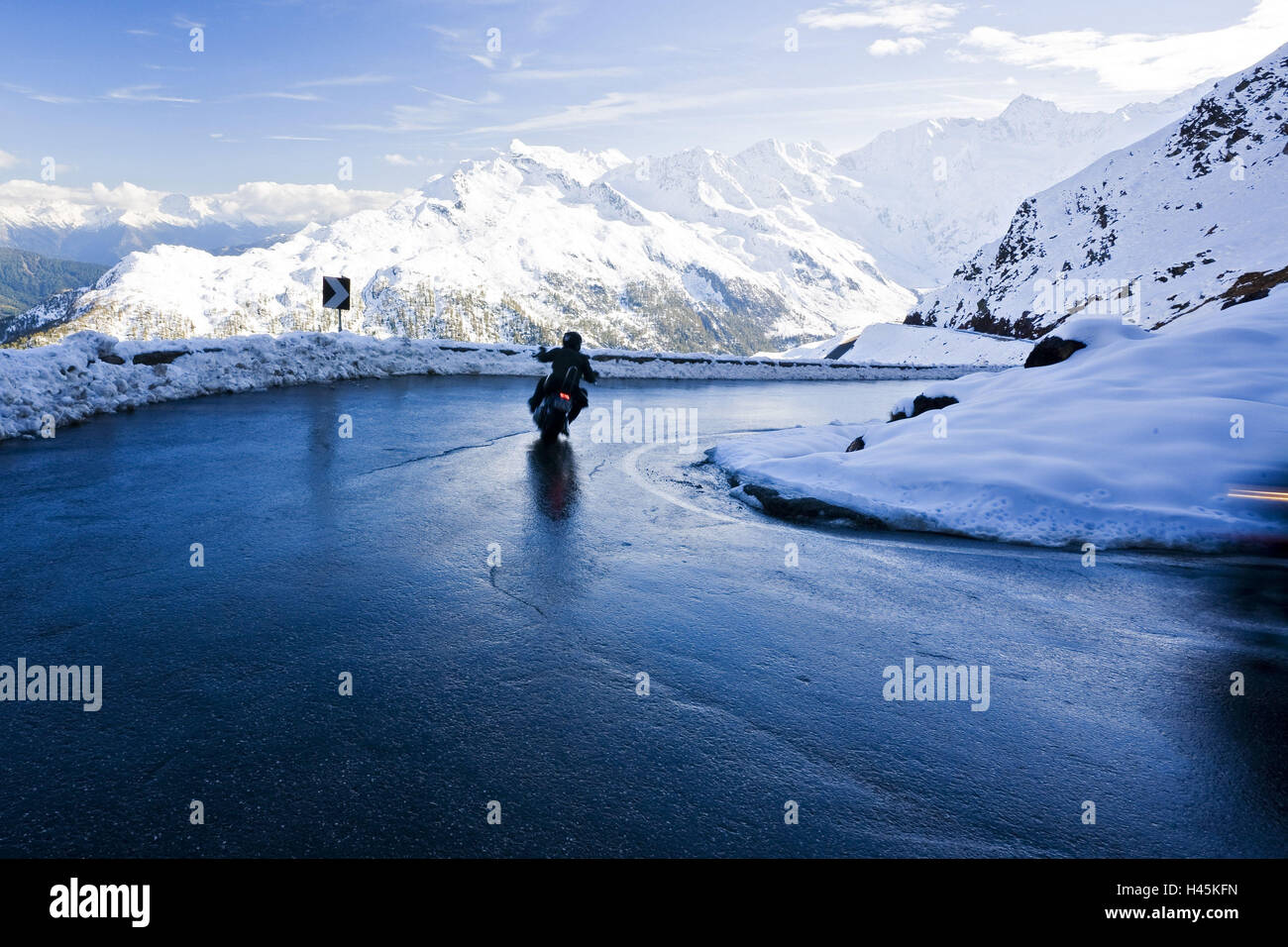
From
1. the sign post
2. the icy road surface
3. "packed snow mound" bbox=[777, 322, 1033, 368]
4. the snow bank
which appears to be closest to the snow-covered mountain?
"packed snow mound" bbox=[777, 322, 1033, 368]

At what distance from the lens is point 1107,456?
25.6ft

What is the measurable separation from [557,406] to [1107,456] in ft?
25.4

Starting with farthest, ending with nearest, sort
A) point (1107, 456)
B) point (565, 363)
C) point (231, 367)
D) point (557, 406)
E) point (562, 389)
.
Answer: point (231, 367) < point (565, 363) < point (562, 389) < point (557, 406) < point (1107, 456)

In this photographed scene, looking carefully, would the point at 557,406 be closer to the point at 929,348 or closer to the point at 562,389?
the point at 562,389

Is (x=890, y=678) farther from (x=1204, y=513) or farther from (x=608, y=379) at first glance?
(x=608, y=379)

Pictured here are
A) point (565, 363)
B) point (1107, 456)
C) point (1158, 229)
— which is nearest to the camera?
point (1107, 456)

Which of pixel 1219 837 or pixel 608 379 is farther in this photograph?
pixel 608 379

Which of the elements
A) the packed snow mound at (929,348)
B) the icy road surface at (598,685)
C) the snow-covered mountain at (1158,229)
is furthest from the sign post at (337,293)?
the snow-covered mountain at (1158,229)

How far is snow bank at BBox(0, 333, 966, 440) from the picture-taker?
37.3 feet

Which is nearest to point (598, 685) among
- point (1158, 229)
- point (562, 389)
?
point (562, 389)

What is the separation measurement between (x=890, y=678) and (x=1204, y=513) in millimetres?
4817

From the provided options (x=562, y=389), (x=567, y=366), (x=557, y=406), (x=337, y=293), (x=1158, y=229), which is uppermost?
(x=1158, y=229)

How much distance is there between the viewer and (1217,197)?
246 feet
